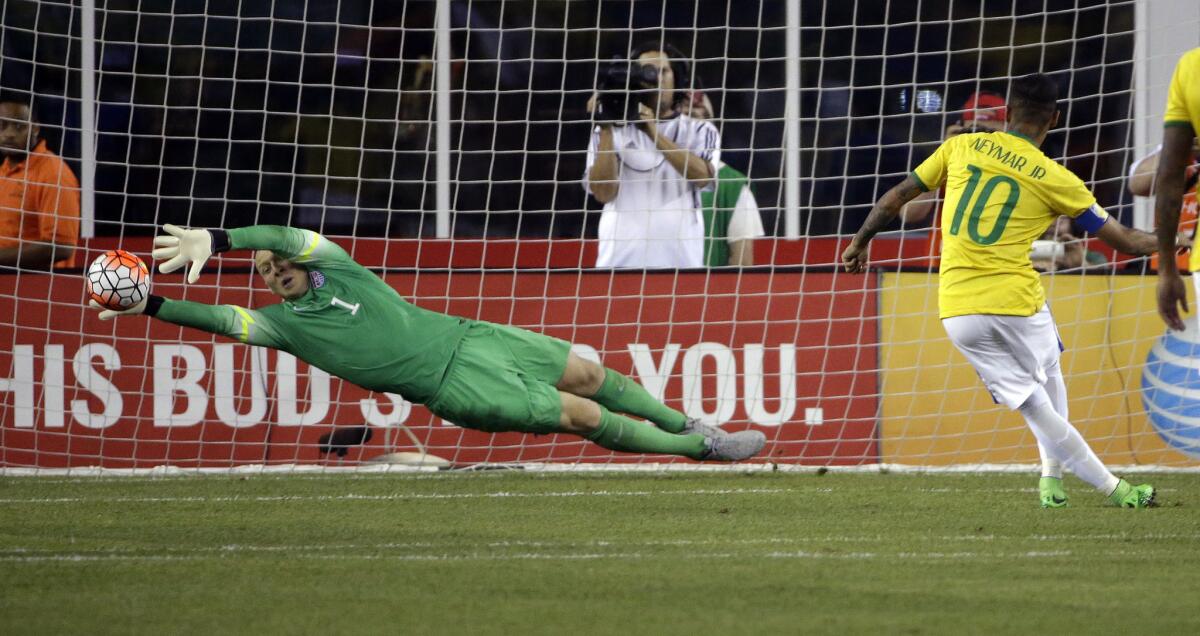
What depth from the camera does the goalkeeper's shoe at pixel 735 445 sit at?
28.2 feet

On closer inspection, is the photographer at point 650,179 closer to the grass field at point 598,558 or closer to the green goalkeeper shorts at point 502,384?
the green goalkeeper shorts at point 502,384

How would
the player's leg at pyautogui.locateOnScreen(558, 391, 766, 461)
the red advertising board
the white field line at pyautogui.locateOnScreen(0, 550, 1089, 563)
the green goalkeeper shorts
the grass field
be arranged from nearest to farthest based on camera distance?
1. the grass field
2. the white field line at pyautogui.locateOnScreen(0, 550, 1089, 563)
3. the green goalkeeper shorts
4. the player's leg at pyautogui.locateOnScreen(558, 391, 766, 461)
5. the red advertising board

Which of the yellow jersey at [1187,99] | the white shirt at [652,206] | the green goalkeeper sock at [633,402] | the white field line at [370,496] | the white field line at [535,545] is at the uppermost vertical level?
the yellow jersey at [1187,99]

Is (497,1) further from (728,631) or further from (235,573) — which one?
(728,631)

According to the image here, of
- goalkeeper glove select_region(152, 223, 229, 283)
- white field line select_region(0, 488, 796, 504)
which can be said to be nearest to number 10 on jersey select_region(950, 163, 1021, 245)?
white field line select_region(0, 488, 796, 504)

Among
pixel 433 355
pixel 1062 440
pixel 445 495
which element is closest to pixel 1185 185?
pixel 1062 440

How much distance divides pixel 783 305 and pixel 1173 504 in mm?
3040

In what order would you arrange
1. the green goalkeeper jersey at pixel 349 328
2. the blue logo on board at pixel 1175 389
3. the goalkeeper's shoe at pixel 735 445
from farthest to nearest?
the blue logo on board at pixel 1175 389 → the goalkeeper's shoe at pixel 735 445 → the green goalkeeper jersey at pixel 349 328

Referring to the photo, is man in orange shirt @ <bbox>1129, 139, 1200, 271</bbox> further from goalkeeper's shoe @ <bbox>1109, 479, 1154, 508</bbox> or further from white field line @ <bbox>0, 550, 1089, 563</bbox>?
white field line @ <bbox>0, 550, 1089, 563</bbox>

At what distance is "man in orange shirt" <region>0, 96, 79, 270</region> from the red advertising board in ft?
0.65

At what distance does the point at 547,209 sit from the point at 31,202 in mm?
3290

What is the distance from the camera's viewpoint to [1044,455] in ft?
23.0

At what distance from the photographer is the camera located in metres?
9.56

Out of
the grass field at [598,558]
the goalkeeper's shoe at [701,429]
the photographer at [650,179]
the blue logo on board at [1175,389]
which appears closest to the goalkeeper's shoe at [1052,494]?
the grass field at [598,558]
